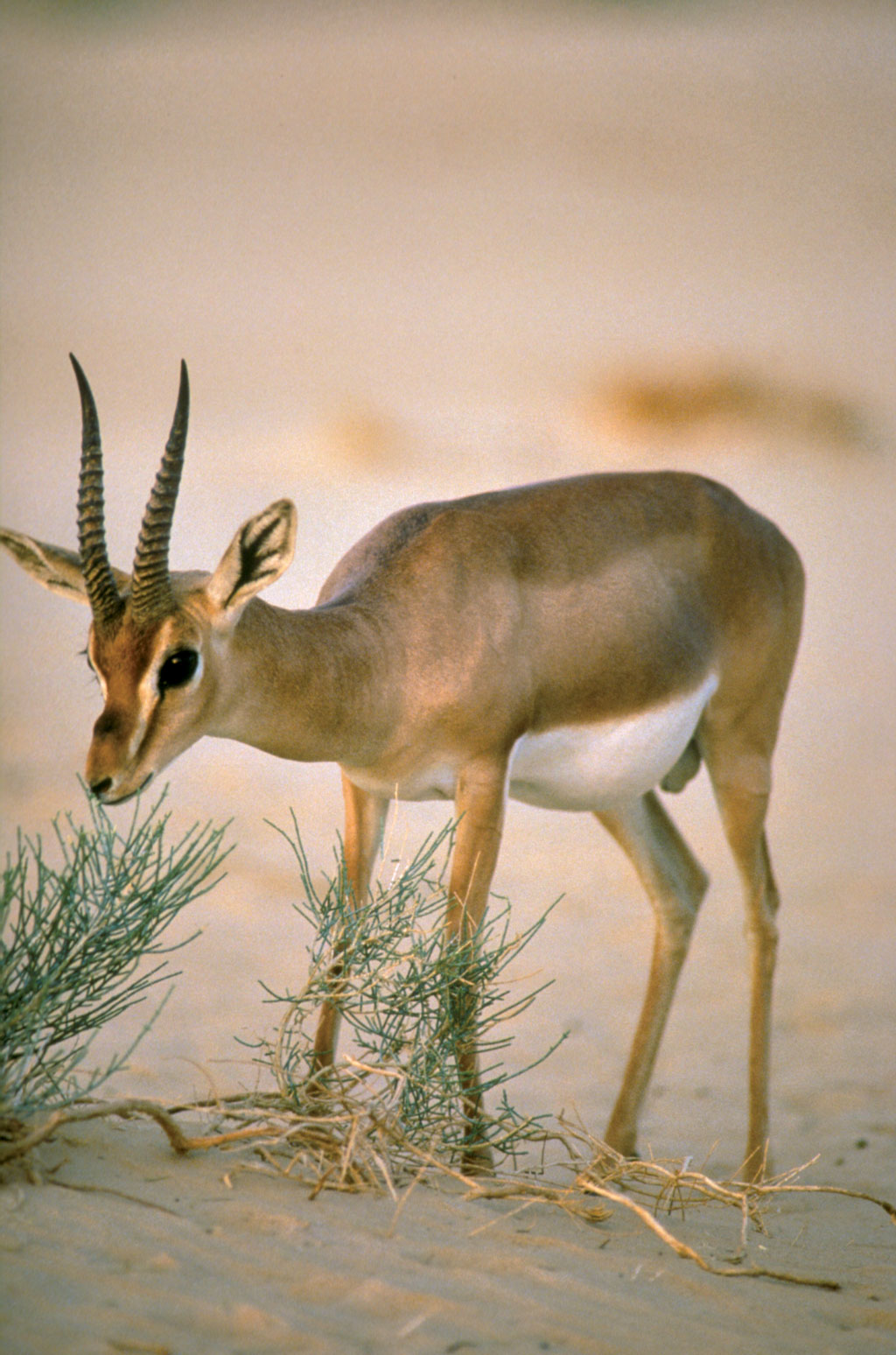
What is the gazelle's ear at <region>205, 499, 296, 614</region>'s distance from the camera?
14.2ft

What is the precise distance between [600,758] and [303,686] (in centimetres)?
141

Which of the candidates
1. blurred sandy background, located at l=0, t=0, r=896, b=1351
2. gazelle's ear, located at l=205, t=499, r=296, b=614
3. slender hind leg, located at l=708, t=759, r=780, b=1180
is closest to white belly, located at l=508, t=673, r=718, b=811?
slender hind leg, located at l=708, t=759, r=780, b=1180

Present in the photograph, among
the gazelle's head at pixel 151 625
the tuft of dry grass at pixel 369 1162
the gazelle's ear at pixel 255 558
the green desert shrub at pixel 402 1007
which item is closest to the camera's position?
the tuft of dry grass at pixel 369 1162

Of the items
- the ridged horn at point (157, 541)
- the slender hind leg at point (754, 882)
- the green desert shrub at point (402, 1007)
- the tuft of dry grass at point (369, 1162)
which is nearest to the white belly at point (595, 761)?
the slender hind leg at point (754, 882)

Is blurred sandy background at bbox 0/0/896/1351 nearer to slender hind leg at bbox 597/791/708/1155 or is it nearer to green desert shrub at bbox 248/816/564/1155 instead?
slender hind leg at bbox 597/791/708/1155

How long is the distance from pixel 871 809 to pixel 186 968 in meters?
7.06

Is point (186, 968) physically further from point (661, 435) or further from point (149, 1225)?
point (661, 435)

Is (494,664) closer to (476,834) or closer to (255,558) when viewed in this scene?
(476,834)

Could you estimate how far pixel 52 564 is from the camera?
4387 millimetres

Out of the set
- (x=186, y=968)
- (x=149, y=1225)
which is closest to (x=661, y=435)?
(x=186, y=968)

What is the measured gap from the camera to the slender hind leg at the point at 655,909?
5.94 m

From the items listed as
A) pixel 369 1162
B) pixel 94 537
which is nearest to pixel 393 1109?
pixel 369 1162

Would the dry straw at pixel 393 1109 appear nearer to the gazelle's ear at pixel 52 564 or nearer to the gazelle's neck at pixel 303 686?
the gazelle's neck at pixel 303 686

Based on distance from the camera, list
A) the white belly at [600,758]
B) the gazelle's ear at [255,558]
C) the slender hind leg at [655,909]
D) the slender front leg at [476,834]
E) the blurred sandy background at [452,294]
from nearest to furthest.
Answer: the gazelle's ear at [255,558] < the slender front leg at [476,834] < the white belly at [600,758] < the slender hind leg at [655,909] < the blurred sandy background at [452,294]
